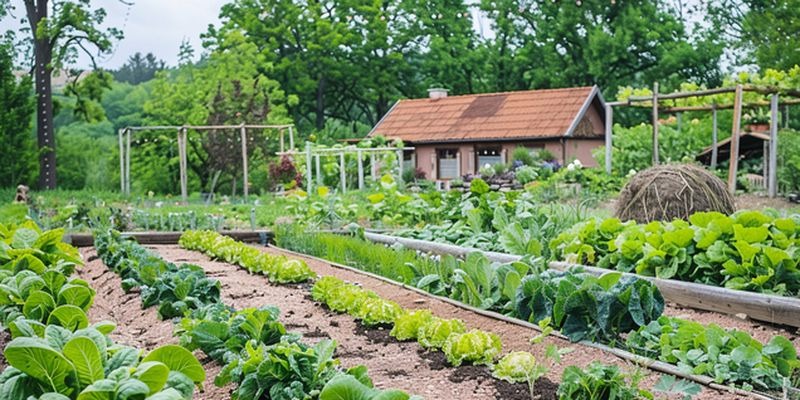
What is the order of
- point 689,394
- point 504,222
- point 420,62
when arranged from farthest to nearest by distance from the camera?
point 420,62, point 504,222, point 689,394

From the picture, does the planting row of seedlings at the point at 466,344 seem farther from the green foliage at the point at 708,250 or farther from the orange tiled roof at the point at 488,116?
the orange tiled roof at the point at 488,116

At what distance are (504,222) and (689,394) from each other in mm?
5385

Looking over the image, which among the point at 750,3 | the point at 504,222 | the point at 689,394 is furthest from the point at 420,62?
the point at 689,394

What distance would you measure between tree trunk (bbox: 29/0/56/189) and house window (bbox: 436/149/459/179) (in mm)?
12234

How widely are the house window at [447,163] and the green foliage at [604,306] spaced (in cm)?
2612

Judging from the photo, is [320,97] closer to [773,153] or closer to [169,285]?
[773,153]

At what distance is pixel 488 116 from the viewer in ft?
104

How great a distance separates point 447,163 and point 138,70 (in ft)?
125

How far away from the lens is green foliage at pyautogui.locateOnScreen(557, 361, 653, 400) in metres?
4.15

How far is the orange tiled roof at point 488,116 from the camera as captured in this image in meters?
30.1

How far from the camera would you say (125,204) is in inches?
756

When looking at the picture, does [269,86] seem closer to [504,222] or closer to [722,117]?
[722,117]

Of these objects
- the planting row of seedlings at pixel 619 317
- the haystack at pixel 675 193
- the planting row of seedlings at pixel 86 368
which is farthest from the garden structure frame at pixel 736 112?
the planting row of seedlings at pixel 86 368

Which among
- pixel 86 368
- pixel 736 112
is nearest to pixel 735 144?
pixel 736 112
